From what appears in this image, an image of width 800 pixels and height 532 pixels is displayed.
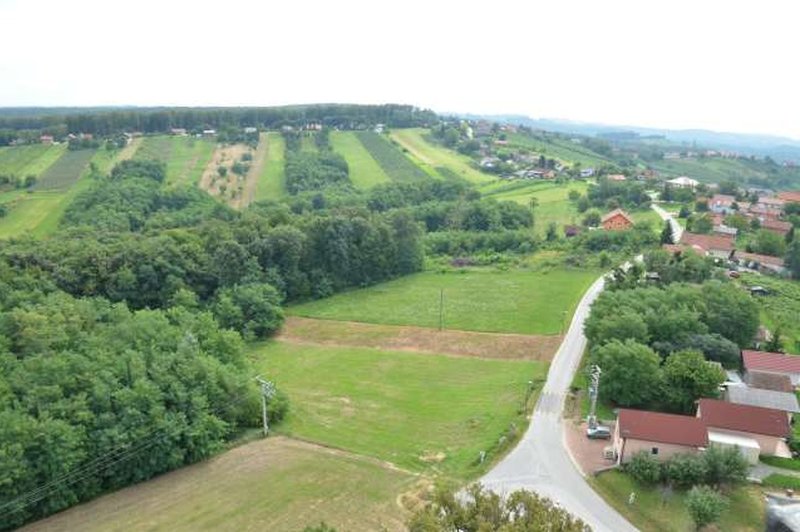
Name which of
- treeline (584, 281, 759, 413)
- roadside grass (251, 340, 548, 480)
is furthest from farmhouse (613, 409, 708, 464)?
roadside grass (251, 340, 548, 480)

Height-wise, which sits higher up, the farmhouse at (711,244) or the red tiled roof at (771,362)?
the farmhouse at (711,244)

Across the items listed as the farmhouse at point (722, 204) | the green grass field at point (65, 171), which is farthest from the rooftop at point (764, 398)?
the green grass field at point (65, 171)

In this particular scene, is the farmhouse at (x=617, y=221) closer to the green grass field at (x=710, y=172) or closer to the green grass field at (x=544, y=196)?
the green grass field at (x=544, y=196)

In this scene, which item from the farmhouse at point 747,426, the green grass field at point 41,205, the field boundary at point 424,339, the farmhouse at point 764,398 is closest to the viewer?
the farmhouse at point 747,426

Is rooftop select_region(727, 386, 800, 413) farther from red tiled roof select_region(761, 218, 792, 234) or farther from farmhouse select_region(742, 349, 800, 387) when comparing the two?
red tiled roof select_region(761, 218, 792, 234)

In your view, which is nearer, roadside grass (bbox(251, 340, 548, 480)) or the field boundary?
roadside grass (bbox(251, 340, 548, 480))

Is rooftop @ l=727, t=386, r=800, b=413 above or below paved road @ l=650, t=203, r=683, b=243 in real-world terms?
below

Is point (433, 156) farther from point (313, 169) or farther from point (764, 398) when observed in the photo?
point (764, 398)
